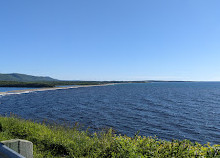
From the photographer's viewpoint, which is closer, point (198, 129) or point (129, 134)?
point (129, 134)

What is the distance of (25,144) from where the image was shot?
3473 millimetres

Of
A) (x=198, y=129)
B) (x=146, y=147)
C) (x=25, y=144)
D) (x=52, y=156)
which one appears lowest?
(x=198, y=129)

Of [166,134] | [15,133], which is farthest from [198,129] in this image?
[15,133]

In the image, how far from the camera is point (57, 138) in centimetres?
793

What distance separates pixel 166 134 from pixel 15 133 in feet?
51.5

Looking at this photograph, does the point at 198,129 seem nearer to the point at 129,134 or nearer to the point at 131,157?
the point at 129,134

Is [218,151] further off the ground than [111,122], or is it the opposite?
[218,151]

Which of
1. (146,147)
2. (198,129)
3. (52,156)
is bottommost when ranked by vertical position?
(198,129)

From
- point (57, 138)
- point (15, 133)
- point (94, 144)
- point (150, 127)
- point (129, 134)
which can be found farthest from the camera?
point (150, 127)

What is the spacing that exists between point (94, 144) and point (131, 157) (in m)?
2.32

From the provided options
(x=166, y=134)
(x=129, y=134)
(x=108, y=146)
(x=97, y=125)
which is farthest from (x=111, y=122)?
(x=108, y=146)

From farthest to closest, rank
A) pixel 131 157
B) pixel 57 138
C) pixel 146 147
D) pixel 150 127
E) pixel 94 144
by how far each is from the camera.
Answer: pixel 150 127
pixel 57 138
pixel 94 144
pixel 146 147
pixel 131 157

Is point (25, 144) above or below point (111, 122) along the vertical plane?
above

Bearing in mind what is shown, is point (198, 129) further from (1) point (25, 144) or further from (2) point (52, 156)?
(1) point (25, 144)
